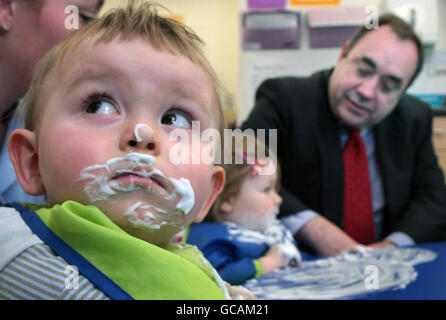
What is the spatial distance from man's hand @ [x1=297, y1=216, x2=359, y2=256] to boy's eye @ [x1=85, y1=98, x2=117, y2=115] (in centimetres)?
107

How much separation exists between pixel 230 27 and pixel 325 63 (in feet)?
4.16

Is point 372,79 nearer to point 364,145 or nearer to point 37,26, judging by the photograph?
point 364,145

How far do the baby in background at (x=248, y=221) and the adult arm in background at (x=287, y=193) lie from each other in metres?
0.12

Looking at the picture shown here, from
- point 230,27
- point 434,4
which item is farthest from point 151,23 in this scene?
point 230,27

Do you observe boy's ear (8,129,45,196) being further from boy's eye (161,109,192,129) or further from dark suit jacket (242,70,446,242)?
dark suit jacket (242,70,446,242)

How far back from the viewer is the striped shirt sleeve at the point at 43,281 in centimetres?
36

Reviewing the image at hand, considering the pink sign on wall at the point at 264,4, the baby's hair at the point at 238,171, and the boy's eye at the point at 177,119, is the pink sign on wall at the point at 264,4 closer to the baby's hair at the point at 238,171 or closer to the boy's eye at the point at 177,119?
the baby's hair at the point at 238,171

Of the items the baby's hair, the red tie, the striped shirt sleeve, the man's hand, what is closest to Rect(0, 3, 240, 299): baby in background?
the striped shirt sleeve

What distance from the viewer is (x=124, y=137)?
41cm

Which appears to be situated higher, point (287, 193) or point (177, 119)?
point (177, 119)

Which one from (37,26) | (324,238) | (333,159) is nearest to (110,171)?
(37,26)

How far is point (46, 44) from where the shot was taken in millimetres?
812

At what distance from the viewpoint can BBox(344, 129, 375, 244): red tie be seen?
60.7 inches

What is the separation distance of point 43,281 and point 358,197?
4.53 feet
